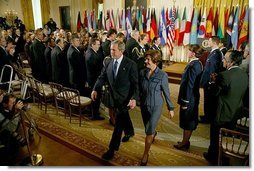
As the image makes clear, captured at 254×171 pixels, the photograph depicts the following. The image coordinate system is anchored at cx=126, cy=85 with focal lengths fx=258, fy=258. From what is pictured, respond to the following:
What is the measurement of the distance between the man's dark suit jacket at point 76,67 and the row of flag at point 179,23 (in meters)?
3.75

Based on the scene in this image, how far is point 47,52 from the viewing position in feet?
17.0

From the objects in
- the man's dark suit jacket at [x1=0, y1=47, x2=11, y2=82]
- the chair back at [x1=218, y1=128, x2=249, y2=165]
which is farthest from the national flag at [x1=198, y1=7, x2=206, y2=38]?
the man's dark suit jacket at [x1=0, y1=47, x2=11, y2=82]

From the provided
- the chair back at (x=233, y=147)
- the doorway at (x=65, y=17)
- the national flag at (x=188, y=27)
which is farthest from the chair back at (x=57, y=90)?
the doorway at (x=65, y=17)

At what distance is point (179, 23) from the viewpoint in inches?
300

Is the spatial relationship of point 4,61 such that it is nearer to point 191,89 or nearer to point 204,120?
point 191,89

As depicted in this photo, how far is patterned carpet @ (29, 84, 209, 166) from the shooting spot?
3170 mm

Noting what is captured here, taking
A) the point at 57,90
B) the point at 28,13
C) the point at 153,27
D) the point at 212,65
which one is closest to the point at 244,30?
the point at 212,65

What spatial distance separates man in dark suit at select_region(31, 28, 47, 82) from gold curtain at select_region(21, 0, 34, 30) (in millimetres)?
1850

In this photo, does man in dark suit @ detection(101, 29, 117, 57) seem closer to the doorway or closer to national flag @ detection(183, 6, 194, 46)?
national flag @ detection(183, 6, 194, 46)

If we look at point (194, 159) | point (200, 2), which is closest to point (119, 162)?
point (194, 159)

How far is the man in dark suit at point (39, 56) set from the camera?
5.46 meters

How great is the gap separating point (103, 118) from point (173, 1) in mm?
4854

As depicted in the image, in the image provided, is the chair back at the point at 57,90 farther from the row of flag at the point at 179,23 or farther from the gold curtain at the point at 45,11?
the row of flag at the point at 179,23

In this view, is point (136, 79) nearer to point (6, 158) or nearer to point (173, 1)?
point (6, 158)
